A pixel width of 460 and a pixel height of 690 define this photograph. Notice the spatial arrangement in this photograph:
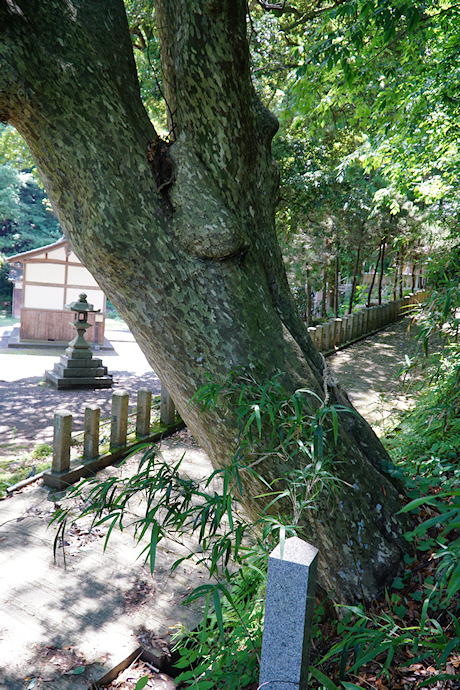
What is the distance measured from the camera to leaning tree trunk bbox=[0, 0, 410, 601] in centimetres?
243

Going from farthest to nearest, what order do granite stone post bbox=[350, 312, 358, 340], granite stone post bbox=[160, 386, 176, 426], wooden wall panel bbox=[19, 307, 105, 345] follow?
wooden wall panel bbox=[19, 307, 105, 345]
granite stone post bbox=[350, 312, 358, 340]
granite stone post bbox=[160, 386, 176, 426]

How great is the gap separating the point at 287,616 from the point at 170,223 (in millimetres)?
1866

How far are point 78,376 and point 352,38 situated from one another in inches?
371

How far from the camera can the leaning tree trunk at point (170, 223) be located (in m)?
2.43

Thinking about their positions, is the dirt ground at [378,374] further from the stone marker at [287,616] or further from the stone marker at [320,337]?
the stone marker at [287,616]

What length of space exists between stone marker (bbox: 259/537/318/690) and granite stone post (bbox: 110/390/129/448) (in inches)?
151

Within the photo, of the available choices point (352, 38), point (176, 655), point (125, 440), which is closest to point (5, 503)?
point (125, 440)

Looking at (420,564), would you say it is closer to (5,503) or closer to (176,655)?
(176,655)

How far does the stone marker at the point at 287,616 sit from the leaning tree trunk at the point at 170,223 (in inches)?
33.3

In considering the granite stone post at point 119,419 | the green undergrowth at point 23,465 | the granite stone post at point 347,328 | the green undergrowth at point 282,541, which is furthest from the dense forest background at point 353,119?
the green undergrowth at point 23,465

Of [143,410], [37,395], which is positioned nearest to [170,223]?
[143,410]

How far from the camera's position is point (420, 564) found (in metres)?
2.64

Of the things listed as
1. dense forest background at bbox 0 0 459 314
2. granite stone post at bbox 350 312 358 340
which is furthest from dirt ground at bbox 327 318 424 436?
dense forest background at bbox 0 0 459 314

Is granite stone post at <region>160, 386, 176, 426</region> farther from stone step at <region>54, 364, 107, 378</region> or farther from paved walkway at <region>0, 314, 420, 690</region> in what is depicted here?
stone step at <region>54, 364, 107, 378</region>
